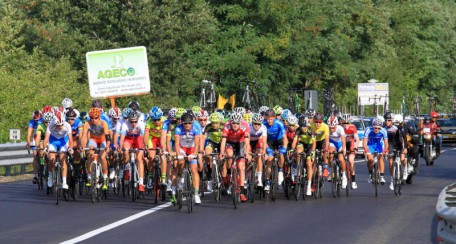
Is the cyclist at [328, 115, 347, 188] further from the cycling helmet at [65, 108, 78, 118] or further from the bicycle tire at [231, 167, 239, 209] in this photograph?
the cycling helmet at [65, 108, 78, 118]

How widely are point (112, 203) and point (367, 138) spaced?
6224 millimetres

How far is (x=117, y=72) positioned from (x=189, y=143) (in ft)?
66.9

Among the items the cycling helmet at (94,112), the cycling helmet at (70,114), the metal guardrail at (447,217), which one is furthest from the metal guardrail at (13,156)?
the metal guardrail at (447,217)

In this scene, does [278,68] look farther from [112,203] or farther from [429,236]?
[429,236]

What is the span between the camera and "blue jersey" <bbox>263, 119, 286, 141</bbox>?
A: 23109 millimetres

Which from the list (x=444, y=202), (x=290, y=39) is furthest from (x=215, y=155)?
(x=290, y=39)

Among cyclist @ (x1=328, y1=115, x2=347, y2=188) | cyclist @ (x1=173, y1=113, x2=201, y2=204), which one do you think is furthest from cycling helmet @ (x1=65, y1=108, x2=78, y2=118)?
cyclist @ (x1=328, y1=115, x2=347, y2=188)

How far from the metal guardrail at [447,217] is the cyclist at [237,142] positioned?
11750mm

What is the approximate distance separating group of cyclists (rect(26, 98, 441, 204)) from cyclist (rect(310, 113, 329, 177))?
20 millimetres

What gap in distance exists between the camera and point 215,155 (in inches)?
837

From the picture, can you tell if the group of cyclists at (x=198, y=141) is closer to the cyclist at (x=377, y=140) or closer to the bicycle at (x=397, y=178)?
the cyclist at (x=377, y=140)

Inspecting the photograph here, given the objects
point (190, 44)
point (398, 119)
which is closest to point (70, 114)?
point (398, 119)

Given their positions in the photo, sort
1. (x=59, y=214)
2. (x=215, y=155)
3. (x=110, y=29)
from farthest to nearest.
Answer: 1. (x=110, y=29)
2. (x=215, y=155)
3. (x=59, y=214)

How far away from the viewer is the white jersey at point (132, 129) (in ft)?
72.7
